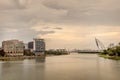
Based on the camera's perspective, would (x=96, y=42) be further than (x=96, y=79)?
Yes

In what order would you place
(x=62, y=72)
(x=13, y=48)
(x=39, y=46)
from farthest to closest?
(x=39, y=46)
(x=13, y=48)
(x=62, y=72)

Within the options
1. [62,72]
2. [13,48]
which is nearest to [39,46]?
[13,48]

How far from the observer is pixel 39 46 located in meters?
145

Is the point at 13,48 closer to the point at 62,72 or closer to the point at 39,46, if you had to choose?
the point at 39,46

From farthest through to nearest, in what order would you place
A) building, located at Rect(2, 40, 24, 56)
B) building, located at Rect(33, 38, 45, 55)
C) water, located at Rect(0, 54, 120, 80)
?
building, located at Rect(33, 38, 45, 55) → building, located at Rect(2, 40, 24, 56) → water, located at Rect(0, 54, 120, 80)

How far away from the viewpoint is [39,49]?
142 metres

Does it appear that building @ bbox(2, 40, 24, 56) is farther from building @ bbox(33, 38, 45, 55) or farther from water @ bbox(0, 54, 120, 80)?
water @ bbox(0, 54, 120, 80)

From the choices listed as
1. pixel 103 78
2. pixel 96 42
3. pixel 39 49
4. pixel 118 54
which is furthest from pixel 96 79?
pixel 39 49

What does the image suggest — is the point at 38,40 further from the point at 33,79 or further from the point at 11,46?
the point at 33,79

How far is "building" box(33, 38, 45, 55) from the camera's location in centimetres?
13952

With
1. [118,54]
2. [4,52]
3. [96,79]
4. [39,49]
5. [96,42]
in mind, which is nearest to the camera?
[96,79]

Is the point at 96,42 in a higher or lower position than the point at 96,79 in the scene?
higher

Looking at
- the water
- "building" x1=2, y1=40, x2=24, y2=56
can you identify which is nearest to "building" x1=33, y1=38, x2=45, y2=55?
"building" x1=2, y1=40, x2=24, y2=56

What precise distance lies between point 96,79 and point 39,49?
389ft
